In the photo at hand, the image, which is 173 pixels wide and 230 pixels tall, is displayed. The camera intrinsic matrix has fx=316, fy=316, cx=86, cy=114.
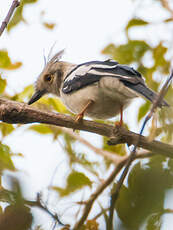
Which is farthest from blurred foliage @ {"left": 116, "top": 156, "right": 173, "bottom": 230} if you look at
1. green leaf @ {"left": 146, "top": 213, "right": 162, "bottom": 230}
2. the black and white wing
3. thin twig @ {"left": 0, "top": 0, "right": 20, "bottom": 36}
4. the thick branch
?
thin twig @ {"left": 0, "top": 0, "right": 20, "bottom": 36}

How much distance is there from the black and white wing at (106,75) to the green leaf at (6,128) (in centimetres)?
76

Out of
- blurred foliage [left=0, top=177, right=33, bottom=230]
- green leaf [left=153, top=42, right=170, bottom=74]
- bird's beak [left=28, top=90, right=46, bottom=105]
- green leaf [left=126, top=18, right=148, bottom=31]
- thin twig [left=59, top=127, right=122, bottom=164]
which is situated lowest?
thin twig [left=59, top=127, right=122, bottom=164]

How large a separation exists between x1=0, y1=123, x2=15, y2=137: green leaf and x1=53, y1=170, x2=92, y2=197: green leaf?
136cm

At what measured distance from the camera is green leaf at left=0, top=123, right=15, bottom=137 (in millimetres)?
3458

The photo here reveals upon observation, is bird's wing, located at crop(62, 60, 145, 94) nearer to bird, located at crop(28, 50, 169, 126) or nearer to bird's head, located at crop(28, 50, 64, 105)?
bird, located at crop(28, 50, 169, 126)

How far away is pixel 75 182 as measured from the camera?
90.3 inches

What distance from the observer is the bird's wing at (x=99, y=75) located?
2.98m

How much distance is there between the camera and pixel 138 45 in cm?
359

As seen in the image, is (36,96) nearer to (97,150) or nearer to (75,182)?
(97,150)

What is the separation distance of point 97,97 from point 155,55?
0.81 metres

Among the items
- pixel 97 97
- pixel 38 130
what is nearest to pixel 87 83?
pixel 97 97

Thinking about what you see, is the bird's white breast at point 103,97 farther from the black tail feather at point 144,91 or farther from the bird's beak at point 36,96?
the bird's beak at point 36,96

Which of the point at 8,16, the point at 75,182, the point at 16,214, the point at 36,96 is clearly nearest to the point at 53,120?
the point at 75,182

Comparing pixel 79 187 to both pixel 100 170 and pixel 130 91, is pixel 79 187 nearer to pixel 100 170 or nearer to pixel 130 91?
pixel 100 170
